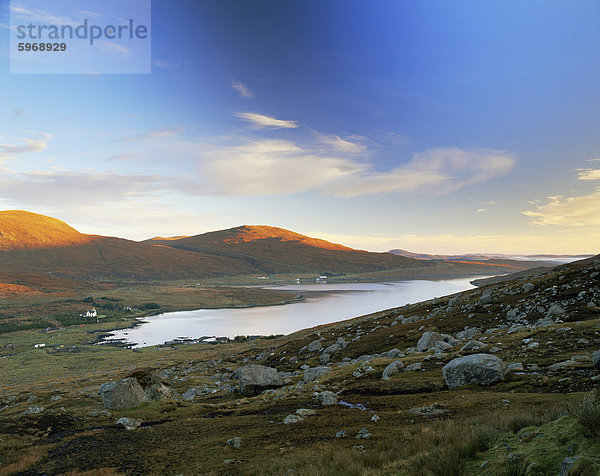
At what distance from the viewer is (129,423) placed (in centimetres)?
2050

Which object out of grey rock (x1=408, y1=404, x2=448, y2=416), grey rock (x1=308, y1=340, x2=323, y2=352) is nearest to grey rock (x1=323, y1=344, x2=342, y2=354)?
grey rock (x1=308, y1=340, x2=323, y2=352)

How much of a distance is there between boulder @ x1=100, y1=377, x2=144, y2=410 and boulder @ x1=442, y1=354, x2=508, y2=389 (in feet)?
73.6

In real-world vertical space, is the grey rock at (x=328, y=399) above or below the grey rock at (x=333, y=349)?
above

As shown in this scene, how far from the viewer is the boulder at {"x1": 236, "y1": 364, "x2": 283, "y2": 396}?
92.5 ft

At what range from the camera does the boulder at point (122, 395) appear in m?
24.5

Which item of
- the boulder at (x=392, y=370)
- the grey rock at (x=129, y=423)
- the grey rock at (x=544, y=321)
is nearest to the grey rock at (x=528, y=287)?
the grey rock at (x=544, y=321)

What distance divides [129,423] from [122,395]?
5147mm

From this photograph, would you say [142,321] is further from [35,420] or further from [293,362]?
[35,420]

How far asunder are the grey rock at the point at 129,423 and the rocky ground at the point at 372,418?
146 millimetres

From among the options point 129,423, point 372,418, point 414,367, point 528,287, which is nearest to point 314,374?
point 414,367

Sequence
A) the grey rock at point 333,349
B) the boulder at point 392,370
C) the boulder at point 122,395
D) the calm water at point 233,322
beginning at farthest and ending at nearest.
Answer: the calm water at point 233,322 → the grey rock at point 333,349 → the boulder at point 122,395 → the boulder at point 392,370

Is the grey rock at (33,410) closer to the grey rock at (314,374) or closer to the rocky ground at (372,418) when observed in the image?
the rocky ground at (372,418)

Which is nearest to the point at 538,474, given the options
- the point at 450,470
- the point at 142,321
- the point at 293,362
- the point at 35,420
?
the point at 450,470

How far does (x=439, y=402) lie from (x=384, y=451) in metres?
6.34
